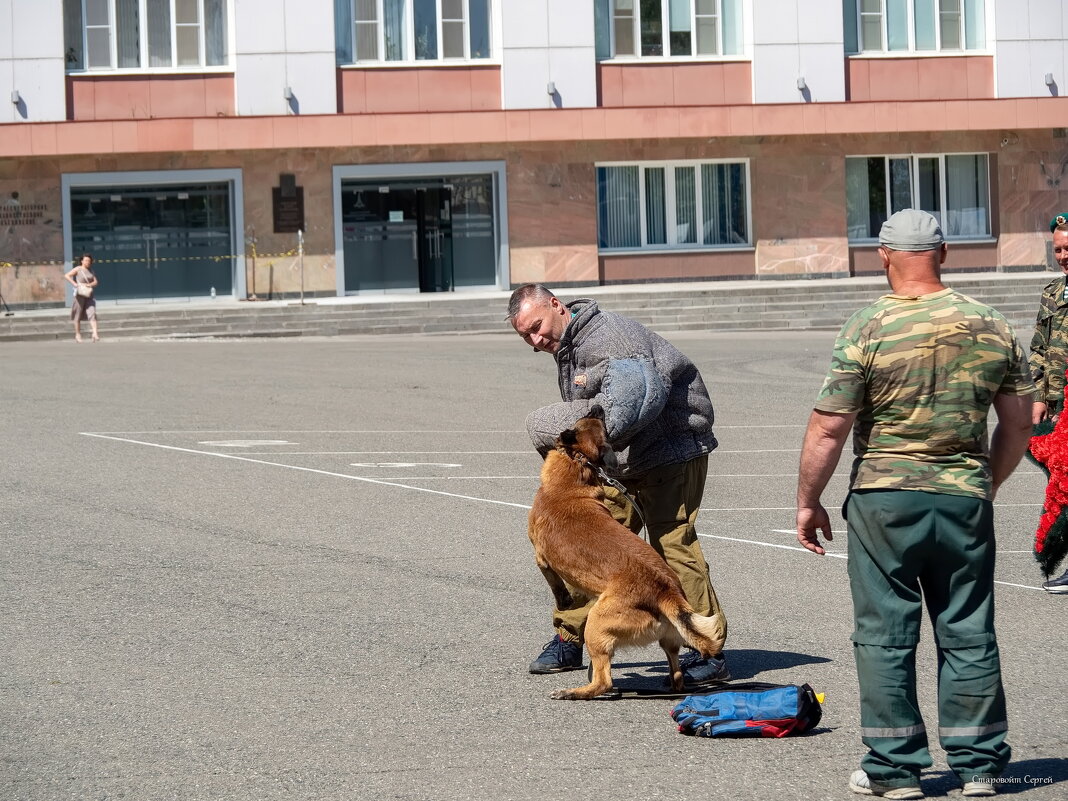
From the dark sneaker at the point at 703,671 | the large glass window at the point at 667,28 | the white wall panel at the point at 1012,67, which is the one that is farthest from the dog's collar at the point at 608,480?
the white wall panel at the point at 1012,67

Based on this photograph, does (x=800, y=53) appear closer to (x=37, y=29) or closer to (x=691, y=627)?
(x=37, y=29)

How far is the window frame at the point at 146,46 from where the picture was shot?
3431cm

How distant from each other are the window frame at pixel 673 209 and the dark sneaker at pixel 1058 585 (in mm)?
28108

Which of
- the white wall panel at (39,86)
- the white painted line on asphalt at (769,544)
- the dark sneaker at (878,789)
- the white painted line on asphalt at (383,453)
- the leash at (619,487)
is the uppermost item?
the white wall panel at (39,86)

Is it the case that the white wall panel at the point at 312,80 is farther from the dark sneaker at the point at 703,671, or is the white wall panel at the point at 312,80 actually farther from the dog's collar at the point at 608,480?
the dark sneaker at the point at 703,671

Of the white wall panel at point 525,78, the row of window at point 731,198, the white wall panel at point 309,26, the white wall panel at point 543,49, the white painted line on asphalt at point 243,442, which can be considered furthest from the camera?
the row of window at point 731,198

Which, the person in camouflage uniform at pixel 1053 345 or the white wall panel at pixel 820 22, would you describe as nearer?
the person in camouflage uniform at pixel 1053 345

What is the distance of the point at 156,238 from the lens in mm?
35062

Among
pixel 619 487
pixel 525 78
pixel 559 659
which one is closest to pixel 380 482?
pixel 559 659

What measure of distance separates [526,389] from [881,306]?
47.4ft

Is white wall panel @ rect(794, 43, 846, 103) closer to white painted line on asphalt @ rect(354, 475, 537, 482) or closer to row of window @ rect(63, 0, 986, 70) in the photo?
row of window @ rect(63, 0, 986, 70)

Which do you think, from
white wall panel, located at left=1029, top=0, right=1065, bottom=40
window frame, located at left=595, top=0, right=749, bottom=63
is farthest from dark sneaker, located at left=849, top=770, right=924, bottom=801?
white wall panel, located at left=1029, top=0, right=1065, bottom=40

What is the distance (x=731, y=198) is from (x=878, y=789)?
3267 cm

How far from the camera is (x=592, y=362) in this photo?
20.4 ft
